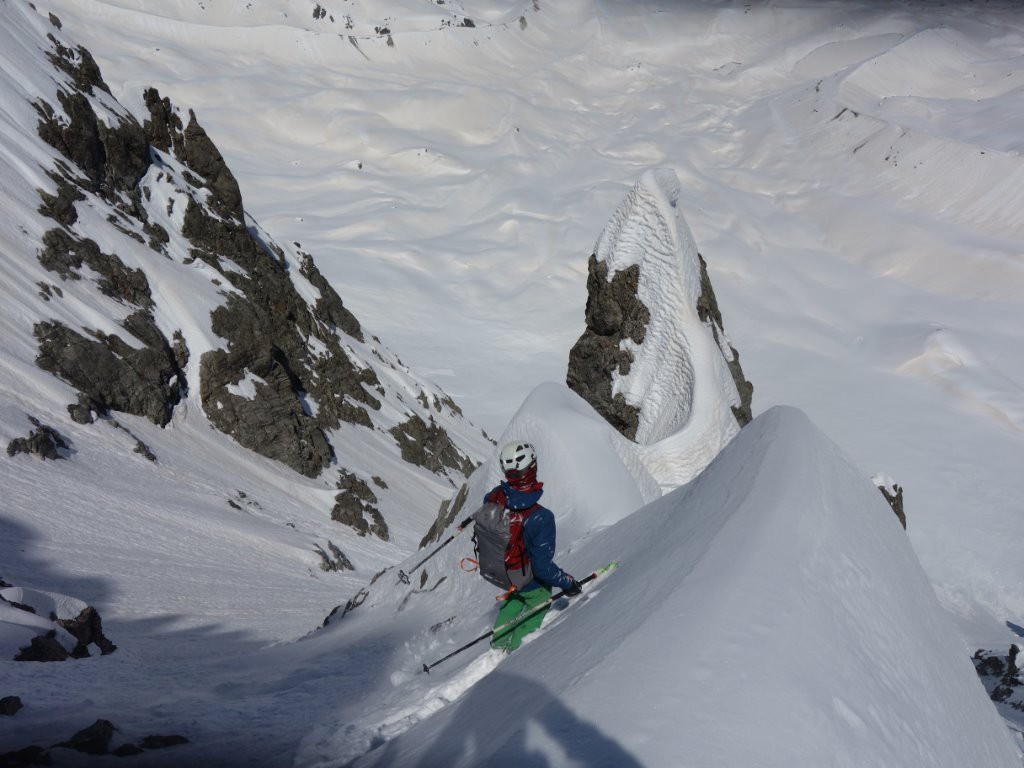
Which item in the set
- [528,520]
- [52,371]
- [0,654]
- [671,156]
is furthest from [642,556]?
[671,156]

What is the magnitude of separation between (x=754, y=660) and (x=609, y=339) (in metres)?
14.6

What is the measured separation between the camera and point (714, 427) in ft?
50.0

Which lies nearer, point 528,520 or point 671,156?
point 528,520

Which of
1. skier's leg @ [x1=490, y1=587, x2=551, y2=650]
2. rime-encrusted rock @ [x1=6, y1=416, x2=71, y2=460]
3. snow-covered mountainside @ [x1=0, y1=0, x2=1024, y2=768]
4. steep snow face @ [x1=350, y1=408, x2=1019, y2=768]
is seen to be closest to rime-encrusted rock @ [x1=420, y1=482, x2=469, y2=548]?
snow-covered mountainside @ [x1=0, y1=0, x2=1024, y2=768]

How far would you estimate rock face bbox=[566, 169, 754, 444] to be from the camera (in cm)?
1639

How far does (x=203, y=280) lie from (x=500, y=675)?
970 inches

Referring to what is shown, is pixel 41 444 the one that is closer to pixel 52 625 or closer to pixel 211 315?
pixel 52 625

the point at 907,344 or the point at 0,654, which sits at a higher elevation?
the point at 907,344

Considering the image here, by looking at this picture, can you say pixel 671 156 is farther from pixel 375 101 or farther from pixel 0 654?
pixel 0 654

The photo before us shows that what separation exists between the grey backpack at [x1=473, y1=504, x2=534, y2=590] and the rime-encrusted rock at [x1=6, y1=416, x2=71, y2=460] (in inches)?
518

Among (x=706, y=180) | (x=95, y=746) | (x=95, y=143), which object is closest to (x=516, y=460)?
(x=95, y=746)

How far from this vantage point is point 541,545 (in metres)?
5.55

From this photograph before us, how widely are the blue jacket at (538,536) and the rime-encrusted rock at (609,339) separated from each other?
37.1 ft

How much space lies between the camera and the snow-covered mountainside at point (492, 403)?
3.78 m
